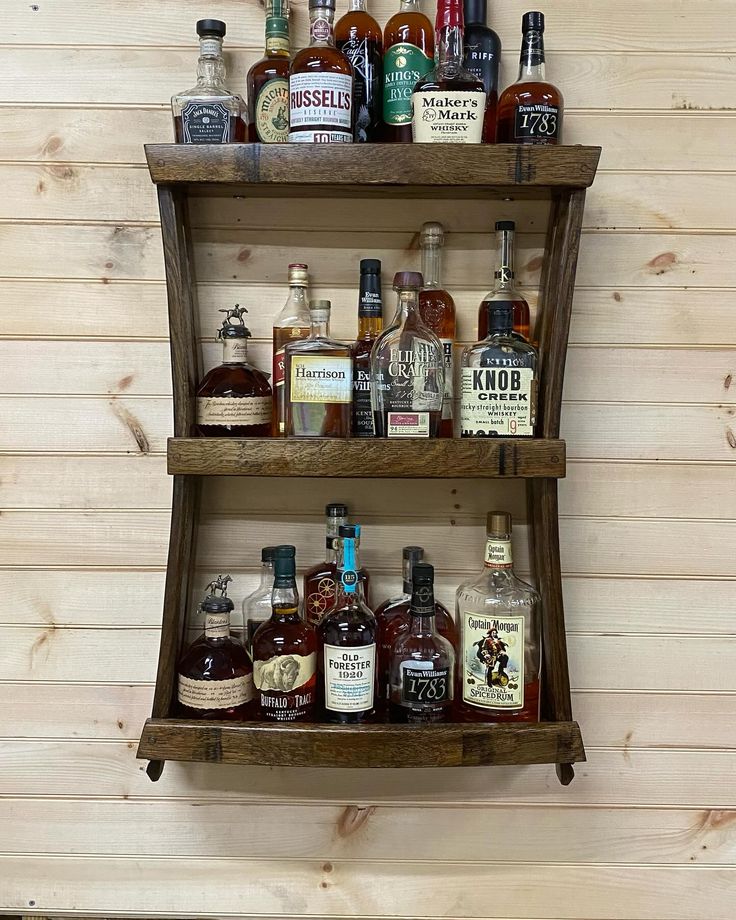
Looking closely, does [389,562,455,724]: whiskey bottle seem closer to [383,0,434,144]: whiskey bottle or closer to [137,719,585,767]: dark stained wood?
[137,719,585,767]: dark stained wood

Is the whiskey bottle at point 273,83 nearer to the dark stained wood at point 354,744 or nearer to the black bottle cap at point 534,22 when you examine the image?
the black bottle cap at point 534,22

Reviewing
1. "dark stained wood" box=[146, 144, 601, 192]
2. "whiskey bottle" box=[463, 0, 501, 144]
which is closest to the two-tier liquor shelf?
"dark stained wood" box=[146, 144, 601, 192]

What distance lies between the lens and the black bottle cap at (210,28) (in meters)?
1.03

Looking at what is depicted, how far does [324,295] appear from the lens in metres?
1.16

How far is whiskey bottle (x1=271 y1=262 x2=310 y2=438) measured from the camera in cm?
107

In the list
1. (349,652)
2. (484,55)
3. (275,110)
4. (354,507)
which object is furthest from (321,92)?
(349,652)

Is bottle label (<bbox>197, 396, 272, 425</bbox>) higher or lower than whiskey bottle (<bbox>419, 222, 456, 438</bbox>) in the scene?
lower

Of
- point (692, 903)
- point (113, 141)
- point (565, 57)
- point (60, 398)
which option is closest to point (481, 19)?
point (565, 57)

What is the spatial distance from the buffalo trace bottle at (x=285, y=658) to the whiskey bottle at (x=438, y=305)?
296 millimetres

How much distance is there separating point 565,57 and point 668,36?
0.16 metres

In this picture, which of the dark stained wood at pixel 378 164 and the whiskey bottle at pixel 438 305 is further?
the whiskey bottle at pixel 438 305

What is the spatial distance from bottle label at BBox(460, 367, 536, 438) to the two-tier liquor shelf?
0.09 feet

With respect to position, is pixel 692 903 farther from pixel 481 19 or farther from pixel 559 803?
pixel 481 19

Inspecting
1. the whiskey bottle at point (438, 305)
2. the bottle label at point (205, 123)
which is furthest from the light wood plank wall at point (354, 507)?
the bottle label at point (205, 123)
